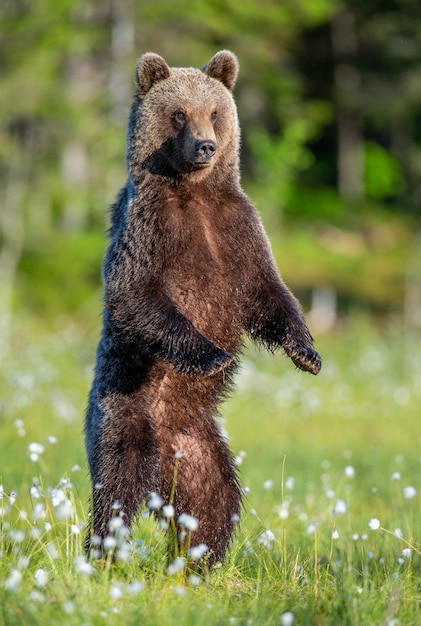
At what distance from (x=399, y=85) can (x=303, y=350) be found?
3014 cm

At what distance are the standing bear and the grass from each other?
9.7 inches

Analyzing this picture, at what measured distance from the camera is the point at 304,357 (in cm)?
520

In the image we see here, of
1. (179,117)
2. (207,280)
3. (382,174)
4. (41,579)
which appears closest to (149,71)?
(179,117)

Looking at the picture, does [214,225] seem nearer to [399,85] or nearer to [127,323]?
[127,323]

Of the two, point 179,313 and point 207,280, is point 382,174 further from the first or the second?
point 179,313

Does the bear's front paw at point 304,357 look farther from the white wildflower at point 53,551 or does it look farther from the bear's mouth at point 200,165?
the white wildflower at point 53,551

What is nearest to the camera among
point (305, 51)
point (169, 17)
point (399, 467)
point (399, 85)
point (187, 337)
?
point (187, 337)

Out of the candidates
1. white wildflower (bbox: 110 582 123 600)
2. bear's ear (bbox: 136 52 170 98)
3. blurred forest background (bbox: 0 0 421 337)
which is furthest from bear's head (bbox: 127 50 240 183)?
blurred forest background (bbox: 0 0 421 337)

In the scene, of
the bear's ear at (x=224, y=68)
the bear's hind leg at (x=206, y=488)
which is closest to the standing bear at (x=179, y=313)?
the bear's hind leg at (x=206, y=488)

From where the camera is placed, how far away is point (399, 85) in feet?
110

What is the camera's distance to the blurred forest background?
19828 millimetres

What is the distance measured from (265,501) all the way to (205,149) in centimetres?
287

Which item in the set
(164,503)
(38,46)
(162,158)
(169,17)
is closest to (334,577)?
(164,503)

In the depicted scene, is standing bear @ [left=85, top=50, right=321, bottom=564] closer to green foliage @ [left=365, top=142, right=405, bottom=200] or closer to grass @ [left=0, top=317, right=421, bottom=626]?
grass @ [left=0, top=317, right=421, bottom=626]
